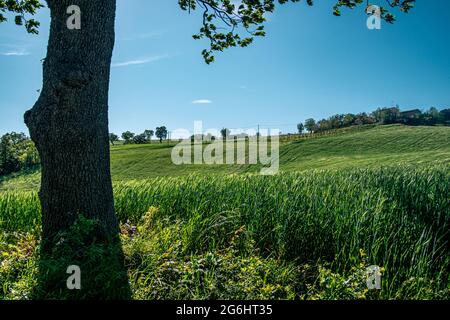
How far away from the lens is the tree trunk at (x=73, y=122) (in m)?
4.41

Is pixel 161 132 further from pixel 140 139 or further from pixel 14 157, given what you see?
pixel 14 157

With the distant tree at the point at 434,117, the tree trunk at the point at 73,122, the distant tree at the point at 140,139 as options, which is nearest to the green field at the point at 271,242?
the tree trunk at the point at 73,122

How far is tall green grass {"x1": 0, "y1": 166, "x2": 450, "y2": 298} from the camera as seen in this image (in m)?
3.97

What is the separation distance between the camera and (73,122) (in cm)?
440

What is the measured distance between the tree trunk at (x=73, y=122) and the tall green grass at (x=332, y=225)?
1319 millimetres

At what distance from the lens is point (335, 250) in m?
4.34

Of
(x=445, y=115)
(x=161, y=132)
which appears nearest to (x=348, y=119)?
(x=445, y=115)

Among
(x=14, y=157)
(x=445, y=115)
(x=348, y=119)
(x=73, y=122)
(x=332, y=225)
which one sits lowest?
Result: (x=332, y=225)

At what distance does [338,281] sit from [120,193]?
16.1ft

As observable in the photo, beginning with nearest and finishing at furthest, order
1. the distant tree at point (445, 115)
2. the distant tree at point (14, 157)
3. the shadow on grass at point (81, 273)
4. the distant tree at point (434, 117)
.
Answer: the shadow on grass at point (81, 273) → the distant tree at point (14, 157) → the distant tree at point (434, 117) → the distant tree at point (445, 115)

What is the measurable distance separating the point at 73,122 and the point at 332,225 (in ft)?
12.2

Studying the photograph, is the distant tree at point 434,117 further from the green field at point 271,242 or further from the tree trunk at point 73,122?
the tree trunk at point 73,122
